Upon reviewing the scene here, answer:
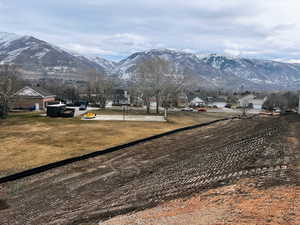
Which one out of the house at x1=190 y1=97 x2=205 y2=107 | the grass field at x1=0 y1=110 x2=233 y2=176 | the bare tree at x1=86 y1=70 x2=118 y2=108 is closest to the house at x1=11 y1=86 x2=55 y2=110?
the bare tree at x1=86 y1=70 x2=118 y2=108

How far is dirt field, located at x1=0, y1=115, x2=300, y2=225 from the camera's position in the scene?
6.25m

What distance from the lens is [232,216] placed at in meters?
5.77

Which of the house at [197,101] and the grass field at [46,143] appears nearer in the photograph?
the grass field at [46,143]

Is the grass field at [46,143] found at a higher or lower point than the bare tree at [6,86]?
lower

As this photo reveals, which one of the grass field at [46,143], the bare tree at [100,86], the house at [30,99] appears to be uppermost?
the bare tree at [100,86]

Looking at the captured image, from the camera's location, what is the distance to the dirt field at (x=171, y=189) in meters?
6.25

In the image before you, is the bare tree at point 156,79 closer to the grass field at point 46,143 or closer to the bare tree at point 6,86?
the grass field at point 46,143

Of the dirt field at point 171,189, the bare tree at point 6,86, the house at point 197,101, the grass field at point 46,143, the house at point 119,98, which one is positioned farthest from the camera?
the house at point 197,101

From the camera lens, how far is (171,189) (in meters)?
8.84

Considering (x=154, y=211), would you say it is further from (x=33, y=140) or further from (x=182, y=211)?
(x=33, y=140)

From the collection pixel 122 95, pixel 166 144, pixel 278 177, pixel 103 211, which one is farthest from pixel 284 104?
pixel 103 211

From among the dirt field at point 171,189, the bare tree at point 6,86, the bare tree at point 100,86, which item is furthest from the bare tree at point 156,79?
the dirt field at point 171,189

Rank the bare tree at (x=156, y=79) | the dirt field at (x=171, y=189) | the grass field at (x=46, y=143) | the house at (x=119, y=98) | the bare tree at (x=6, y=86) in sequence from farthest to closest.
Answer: the house at (x=119, y=98) → the bare tree at (x=156, y=79) → the bare tree at (x=6, y=86) → the grass field at (x=46, y=143) → the dirt field at (x=171, y=189)

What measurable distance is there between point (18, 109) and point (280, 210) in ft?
160
